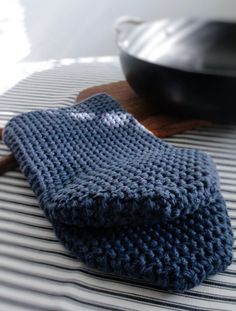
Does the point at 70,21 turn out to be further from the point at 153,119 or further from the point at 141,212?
the point at 141,212

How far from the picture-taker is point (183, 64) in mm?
648

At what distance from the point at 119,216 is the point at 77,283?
60 millimetres

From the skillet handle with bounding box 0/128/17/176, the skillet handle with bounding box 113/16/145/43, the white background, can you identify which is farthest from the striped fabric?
the white background

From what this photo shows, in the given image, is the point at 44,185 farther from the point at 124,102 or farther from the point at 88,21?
the point at 88,21

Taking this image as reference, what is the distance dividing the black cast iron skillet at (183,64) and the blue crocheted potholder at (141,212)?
3.3 inches

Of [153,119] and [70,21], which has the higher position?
[153,119]

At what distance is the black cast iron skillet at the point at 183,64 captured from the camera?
422mm

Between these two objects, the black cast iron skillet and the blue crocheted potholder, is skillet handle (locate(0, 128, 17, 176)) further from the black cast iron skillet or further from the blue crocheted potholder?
the black cast iron skillet

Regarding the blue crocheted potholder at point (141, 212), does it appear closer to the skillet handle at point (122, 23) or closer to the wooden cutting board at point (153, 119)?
the wooden cutting board at point (153, 119)

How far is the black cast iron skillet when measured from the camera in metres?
0.42

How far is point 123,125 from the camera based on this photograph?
449 mm

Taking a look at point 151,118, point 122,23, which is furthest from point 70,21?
point 151,118

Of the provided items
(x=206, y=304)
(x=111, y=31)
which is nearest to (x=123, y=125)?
(x=206, y=304)

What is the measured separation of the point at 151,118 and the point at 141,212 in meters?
0.24
